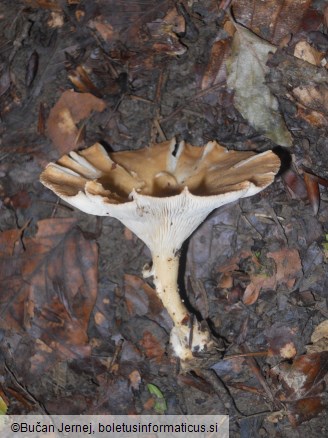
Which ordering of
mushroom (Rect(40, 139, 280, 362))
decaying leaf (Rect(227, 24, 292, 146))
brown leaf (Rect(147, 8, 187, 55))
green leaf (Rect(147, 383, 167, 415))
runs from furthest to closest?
1. brown leaf (Rect(147, 8, 187, 55))
2. green leaf (Rect(147, 383, 167, 415))
3. decaying leaf (Rect(227, 24, 292, 146))
4. mushroom (Rect(40, 139, 280, 362))

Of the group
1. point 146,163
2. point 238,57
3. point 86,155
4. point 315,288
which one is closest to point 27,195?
point 86,155

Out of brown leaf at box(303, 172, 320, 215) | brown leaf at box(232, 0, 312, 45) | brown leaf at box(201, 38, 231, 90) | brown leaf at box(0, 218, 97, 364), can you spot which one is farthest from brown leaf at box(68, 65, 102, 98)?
brown leaf at box(303, 172, 320, 215)

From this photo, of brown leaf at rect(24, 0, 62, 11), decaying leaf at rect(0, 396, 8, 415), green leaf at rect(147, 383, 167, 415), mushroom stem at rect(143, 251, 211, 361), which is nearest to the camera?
mushroom stem at rect(143, 251, 211, 361)

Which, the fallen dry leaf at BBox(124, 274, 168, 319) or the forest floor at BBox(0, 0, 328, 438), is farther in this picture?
the fallen dry leaf at BBox(124, 274, 168, 319)

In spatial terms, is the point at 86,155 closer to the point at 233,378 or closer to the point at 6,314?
the point at 6,314

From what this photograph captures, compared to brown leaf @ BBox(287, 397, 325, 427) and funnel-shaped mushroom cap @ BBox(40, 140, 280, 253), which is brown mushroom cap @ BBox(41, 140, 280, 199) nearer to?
funnel-shaped mushroom cap @ BBox(40, 140, 280, 253)

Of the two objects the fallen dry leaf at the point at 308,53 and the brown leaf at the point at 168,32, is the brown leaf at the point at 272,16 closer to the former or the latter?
the fallen dry leaf at the point at 308,53
